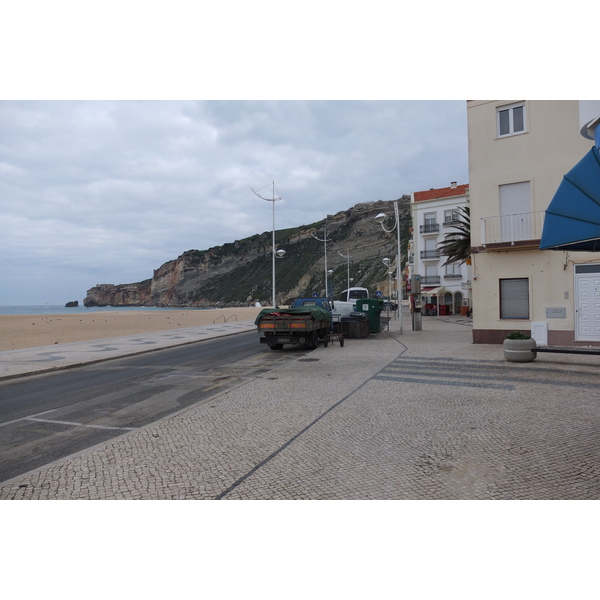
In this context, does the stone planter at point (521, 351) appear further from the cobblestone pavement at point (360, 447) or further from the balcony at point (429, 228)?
the balcony at point (429, 228)

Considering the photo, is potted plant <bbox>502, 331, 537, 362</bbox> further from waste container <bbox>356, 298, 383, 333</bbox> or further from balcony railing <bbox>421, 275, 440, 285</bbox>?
balcony railing <bbox>421, 275, 440, 285</bbox>

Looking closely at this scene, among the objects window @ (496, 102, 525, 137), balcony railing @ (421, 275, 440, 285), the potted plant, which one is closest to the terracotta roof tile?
balcony railing @ (421, 275, 440, 285)

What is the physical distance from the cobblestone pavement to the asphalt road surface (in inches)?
20.5

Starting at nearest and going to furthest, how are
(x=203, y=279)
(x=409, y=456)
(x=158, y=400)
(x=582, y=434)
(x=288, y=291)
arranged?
1. (x=409, y=456)
2. (x=582, y=434)
3. (x=158, y=400)
4. (x=288, y=291)
5. (x=203, y=279)

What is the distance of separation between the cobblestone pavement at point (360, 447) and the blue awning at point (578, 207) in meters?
2.75

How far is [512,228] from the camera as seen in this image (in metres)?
15.8

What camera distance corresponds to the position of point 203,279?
527 feet

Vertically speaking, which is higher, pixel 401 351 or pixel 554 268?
pixel 554 268

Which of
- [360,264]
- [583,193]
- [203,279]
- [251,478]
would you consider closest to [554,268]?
[583,193]

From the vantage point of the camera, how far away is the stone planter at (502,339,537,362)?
466 inches

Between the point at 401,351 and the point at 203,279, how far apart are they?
151 meters

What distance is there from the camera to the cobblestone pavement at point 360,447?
4379 mm
